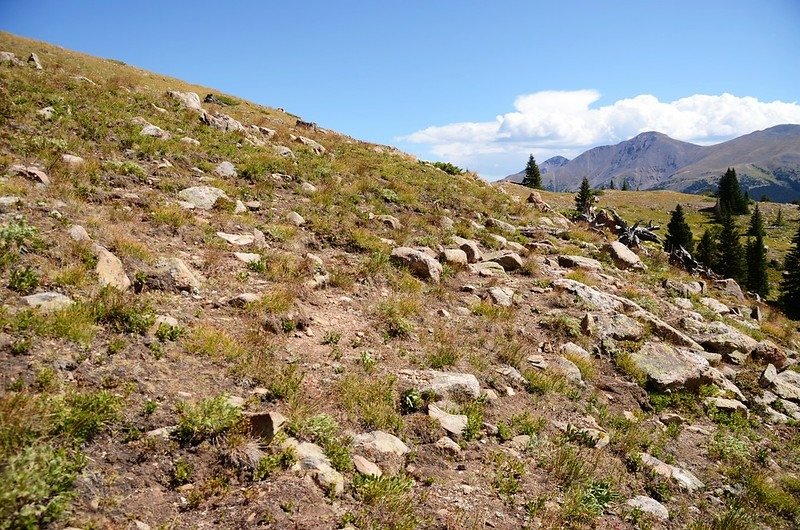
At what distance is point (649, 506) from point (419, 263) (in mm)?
7617

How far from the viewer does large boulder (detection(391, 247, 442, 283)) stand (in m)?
12.5

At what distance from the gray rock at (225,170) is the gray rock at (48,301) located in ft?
29.9

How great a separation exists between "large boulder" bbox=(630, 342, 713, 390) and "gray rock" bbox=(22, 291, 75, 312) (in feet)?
37.8

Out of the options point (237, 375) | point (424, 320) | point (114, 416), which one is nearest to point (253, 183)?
point (424, 320)

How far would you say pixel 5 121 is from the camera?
13.1 meters

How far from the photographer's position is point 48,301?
21.7ft

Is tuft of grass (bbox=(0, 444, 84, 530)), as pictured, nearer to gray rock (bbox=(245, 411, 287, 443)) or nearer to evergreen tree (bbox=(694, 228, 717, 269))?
gray rock (bbox=(245, 411, 287, 443))

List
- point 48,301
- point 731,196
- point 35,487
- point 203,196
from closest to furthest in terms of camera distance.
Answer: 1. point 35,487
2. point 48,301
3. point 203,196
4. point 731,196

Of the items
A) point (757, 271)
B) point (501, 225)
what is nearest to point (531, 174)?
point (757, 271)

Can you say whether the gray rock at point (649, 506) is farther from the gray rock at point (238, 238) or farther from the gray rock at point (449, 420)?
the gray rock at point (238, 238)

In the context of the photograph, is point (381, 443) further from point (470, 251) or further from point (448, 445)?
point (470, 251)

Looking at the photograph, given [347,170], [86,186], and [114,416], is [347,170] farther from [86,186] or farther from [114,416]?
[114,416]

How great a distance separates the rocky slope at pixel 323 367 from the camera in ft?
16.8

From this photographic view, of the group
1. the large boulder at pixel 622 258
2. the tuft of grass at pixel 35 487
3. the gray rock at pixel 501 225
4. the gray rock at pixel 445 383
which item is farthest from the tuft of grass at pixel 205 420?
the large boulder at pixel 622 258
